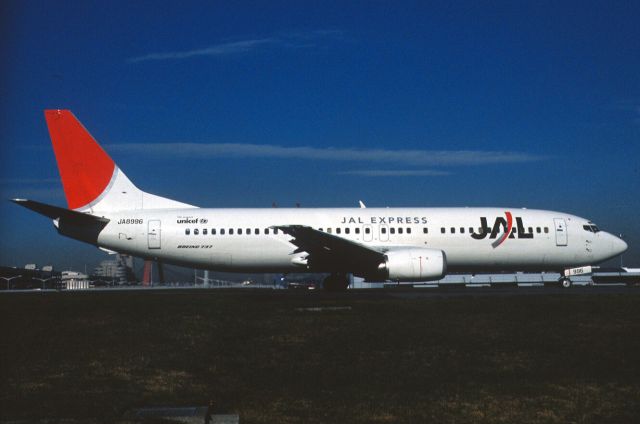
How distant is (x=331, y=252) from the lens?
26.7 m

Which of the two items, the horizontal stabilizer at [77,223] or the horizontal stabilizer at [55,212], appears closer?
the horizontal stabilizer at [55,212]

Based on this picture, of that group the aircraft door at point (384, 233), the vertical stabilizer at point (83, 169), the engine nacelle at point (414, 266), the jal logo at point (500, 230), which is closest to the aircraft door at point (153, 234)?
the vertical stabilizer at point (83, 169)

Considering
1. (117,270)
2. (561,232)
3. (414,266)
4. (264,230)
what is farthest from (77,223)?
(117,270)

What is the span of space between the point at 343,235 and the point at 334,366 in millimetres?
19368

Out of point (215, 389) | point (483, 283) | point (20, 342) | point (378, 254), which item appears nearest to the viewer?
point (215, 389)

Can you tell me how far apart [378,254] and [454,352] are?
51.4 feet

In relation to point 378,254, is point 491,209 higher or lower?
higher

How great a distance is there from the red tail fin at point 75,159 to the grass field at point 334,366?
13510 mm

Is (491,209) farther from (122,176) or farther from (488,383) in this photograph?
(488,383)

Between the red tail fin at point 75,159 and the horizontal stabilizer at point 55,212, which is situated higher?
the red tail fin at point 75,159

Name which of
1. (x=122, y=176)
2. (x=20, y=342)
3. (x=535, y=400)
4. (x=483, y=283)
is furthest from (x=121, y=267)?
(x=535, y=400)

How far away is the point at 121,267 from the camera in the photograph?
105 metres

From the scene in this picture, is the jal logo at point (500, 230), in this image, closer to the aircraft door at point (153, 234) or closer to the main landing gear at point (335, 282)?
the main landing gear at point (335, 282)

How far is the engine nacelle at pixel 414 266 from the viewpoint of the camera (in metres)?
24.9
